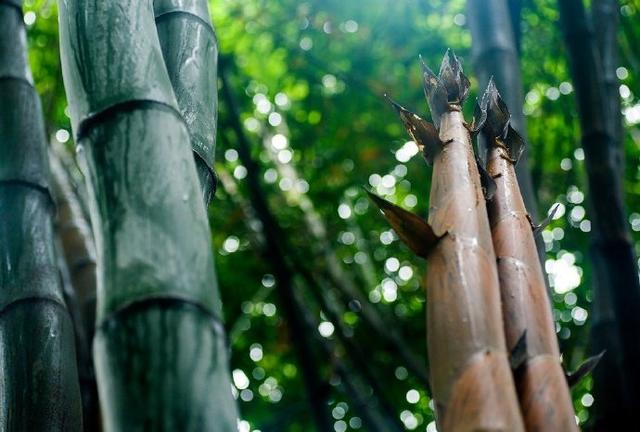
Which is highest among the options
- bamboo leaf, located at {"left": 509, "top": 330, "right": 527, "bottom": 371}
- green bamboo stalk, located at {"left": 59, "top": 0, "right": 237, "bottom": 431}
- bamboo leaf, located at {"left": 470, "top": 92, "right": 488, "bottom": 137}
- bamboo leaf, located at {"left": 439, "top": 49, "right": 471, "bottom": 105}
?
bamboo leaf, located at {"left": 439, "top": 49, "right": 471, "bottom": 105}

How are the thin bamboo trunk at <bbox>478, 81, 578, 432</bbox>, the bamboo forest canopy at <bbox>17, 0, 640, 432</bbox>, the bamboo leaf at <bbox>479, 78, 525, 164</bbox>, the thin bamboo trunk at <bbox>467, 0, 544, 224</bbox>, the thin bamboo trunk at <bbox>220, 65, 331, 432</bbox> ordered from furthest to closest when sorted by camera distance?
the bamboo forest canopy at <bbox>17, 0, 640, 432</bbox> < the thin bamboo trunk at <bbox>220, 65, 331, 432</bbox> < the thin bamboo trunk at <bbox>467, 0, 544, 224</bbox> < the bamboo leaf at <bbox>479, 78, 525, 164</bbox> < the thin bamboo trunk at <bbox>478, 81, 578, 432</bbox>

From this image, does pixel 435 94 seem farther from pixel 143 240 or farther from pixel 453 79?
pixel 143 240

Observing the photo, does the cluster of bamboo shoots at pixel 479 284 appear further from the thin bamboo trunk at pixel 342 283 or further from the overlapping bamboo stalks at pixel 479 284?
the thin bamboo trunk at pixel 342 283

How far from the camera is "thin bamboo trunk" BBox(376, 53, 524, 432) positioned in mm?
999

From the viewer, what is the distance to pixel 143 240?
3.27 ft

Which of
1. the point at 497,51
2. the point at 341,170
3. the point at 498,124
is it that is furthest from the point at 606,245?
the point at 341,170

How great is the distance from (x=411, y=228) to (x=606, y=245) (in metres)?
1.37

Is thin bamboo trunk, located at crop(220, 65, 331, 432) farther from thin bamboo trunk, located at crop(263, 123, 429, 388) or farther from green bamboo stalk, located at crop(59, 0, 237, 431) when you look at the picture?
green bamboo stalk, located at crop(59, 0, 237, 431)

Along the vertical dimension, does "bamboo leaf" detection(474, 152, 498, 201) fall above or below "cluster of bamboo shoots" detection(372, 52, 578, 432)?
above

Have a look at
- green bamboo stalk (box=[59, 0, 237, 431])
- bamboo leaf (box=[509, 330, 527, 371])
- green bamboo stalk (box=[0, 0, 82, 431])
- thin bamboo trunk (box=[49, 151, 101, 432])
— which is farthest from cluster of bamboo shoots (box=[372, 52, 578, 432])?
thin bamboo trunk (box=[49, 151, 101, 432])

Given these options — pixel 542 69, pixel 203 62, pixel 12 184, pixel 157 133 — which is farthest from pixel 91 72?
pixel 542 69

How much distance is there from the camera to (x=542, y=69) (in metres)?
4.39

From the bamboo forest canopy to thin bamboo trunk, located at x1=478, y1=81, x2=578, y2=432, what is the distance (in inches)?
115

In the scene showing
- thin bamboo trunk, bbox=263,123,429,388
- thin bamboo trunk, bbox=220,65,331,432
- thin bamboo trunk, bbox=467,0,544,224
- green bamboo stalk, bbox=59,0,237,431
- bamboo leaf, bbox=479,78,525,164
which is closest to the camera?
green bamboo stalk, bbox=59,0,237,431
